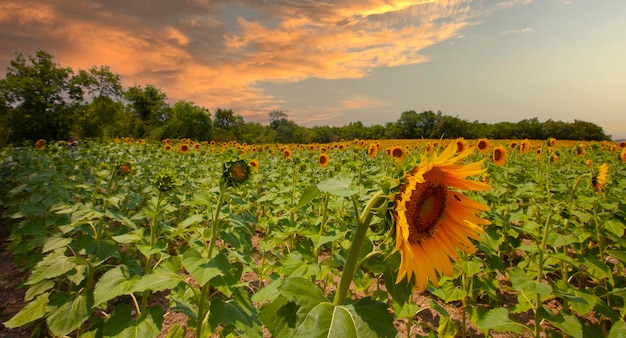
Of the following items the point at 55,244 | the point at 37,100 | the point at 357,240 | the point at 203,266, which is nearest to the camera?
the point at 357,240

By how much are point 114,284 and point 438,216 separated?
2.06m

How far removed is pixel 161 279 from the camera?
1.74m

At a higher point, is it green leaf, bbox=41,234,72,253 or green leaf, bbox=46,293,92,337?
green leaf, bbox=41,234,72,253

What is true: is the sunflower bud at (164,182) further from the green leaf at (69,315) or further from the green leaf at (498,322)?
the green leaf at (498,322)

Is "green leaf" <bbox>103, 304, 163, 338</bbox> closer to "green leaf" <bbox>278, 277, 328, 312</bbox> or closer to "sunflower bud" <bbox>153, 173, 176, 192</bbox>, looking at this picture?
"sunflower bud" <bbox>153, 173, 176, 192</bbox>

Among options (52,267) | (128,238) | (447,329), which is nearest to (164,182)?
(128,238)

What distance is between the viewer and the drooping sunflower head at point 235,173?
225 centimetres

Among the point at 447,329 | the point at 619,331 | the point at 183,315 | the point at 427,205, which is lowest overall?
the point at 183,315

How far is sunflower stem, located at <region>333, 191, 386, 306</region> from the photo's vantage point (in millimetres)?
1055

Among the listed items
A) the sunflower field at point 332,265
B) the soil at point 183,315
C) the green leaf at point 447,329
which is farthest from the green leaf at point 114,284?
the green leaf at point 447,329

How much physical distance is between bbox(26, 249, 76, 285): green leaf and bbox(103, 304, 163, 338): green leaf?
66 cm

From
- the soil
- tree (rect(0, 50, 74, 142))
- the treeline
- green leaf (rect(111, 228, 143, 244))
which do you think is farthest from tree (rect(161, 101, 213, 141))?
green leaf (rect(111, 228, 143, 244))

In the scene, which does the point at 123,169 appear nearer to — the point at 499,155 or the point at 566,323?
the point at 566,323

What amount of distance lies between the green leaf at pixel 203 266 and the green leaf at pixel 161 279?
0.42 feet
